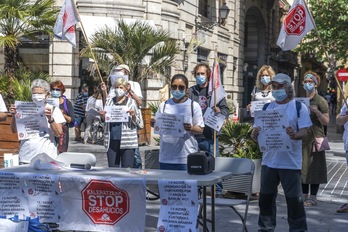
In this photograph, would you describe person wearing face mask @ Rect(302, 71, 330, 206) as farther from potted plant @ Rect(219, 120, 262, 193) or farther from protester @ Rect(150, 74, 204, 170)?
protester @ Rect(150, 74, 204, 170)

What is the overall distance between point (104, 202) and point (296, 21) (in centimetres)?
509

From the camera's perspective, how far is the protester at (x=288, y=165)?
25.2 feet

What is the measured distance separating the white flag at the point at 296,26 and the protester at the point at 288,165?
2713 millimetres

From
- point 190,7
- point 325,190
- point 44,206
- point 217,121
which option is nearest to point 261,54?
point 190,7

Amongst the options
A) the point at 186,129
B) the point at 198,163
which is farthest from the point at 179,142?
the point at 198,163

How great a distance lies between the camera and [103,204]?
21.7 feet

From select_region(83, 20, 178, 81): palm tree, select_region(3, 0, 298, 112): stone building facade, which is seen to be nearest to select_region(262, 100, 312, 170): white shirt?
select_region(3, 0, 298, 112): stone building facade

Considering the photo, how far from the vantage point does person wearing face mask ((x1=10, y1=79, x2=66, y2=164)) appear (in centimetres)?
814

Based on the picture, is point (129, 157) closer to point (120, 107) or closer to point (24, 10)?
point (120, 107)

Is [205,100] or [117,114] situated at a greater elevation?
[205,100]

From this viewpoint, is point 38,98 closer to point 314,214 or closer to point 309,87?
point 309,87

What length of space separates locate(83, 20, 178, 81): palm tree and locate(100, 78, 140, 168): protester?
10.5 metres

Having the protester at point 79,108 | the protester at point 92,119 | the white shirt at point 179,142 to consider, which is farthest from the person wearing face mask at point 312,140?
the protester at point 79,108


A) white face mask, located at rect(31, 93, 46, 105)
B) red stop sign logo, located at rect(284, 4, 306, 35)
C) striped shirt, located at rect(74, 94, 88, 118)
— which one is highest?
red stop sign logo, located at rect(284, 4, 306, 35)
